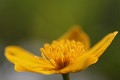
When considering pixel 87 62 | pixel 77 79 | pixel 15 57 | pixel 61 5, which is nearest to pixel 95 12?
pixel 61 5

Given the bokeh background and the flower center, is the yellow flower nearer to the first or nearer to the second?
the flower center

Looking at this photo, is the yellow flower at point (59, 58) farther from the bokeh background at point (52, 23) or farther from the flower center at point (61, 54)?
the bokeh background at point (52, 23)

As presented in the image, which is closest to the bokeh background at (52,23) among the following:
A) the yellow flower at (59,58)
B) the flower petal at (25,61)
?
the flower petal at (25,61)

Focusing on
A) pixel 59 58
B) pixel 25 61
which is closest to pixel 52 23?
pixel 25 61

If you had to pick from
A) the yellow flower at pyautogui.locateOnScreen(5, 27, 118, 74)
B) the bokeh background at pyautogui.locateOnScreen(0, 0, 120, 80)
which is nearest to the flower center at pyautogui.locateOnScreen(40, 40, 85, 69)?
the yellow flower at pyautogui.locateOnScreen(5, 27, 118, 74)

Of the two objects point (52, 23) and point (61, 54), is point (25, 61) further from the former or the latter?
point (52, 23)
